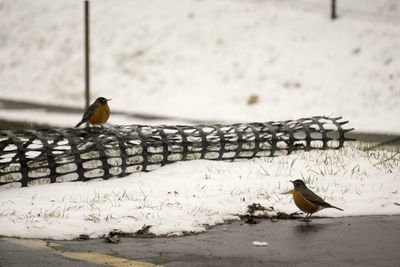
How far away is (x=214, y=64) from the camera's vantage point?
21.5 m

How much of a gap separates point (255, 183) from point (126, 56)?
16.6m

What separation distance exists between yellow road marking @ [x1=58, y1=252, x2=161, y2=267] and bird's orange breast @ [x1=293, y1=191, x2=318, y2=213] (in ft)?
6.69

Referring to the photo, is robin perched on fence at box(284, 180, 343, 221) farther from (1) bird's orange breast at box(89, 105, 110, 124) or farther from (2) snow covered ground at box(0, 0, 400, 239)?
(1) bird's orange breast at box(89, 105, 110, 124)

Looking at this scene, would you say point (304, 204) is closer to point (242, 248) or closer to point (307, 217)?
point (307, 217)

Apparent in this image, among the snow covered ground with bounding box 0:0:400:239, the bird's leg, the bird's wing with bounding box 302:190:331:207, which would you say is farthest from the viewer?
the snow covered ground with bounding box 0:0:400:239

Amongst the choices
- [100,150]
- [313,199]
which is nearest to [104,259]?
[313,199]

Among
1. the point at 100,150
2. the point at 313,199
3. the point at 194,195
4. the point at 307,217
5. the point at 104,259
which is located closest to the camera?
the point at 104,259

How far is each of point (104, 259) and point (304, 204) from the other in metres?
2.24

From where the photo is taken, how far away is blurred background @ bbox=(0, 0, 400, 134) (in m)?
18.2

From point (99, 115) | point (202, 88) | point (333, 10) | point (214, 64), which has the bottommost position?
point (202, 88)

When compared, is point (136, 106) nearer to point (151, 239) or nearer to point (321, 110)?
point (321, 110)

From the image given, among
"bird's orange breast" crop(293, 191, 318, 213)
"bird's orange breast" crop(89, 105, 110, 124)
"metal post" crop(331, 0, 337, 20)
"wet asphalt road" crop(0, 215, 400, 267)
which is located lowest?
"wet asphalt road" crop(0, 215, 400, 267)

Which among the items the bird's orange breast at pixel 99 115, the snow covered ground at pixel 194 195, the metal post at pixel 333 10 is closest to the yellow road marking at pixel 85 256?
the snow covered ground at pixel 194 195

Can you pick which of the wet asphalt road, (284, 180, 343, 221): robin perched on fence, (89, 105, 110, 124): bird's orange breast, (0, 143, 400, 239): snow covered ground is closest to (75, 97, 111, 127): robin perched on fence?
(89, 105, 110, 124): bird's orange breast
